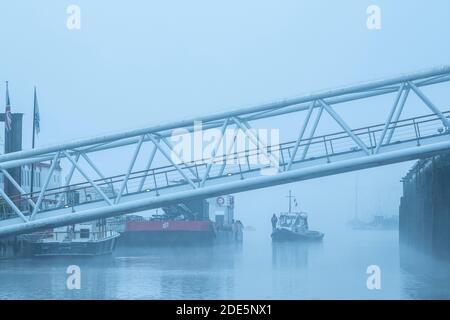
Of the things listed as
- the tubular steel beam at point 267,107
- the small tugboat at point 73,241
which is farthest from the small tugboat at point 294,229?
the small tugboat at point 73,241

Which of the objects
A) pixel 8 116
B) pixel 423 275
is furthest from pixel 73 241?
pixel 423 275

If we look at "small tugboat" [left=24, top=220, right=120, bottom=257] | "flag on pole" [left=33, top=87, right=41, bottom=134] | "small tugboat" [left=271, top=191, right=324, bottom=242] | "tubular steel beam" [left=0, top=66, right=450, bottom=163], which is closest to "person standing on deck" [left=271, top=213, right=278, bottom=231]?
"small tugboat" [left=271, top=191, right=324, bottom=242]

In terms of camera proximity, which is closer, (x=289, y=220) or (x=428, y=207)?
(x=289, y=220)

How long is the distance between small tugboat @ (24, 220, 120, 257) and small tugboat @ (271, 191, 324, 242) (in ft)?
5.83

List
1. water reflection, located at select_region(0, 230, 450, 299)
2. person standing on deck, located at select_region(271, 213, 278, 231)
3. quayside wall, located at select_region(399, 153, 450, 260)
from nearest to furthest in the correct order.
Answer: water reflection, located at select_region(0, 230, 450, 299) → person standing on deck, located at select_region(271, 213, 278, 231) → quayside wall, located at select_region(399, 153, 450, 260)

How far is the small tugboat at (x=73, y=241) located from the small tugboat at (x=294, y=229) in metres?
Answer: 1.78

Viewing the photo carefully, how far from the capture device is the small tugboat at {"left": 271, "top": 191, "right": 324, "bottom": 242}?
1107 centimetres

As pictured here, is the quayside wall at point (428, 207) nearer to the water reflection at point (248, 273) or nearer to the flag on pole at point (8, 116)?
the water reflection at point (248, 273)

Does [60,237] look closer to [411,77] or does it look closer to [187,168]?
[187,168]

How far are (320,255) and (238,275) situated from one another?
0.74m

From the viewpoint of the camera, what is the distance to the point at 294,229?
443 inches

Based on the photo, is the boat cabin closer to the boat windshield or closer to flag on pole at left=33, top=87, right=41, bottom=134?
the boat windshield

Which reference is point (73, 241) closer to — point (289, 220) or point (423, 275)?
point (289, 220)

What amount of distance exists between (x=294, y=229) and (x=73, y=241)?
2.65 meters
